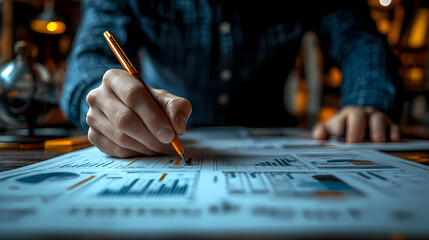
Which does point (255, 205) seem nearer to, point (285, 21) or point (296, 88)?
point (285, 21)

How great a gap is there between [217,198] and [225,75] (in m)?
0.72

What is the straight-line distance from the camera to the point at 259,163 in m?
0.34

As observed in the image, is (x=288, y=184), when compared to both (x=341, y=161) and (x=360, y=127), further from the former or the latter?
(x=360, y=127)

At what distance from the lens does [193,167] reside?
322mm

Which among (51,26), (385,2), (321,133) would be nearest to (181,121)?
(321,133)

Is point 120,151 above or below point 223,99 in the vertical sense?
below

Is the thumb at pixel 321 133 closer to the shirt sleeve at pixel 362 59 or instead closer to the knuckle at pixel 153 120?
the shirt sleeve at pixel 362 59

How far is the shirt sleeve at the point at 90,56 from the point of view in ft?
1.79

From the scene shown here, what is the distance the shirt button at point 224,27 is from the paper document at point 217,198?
591 millimetres

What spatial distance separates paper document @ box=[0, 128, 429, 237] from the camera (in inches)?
6.0

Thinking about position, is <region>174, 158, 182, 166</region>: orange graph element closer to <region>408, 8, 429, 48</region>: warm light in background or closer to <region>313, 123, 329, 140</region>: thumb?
<region>313, 123, 329, 140</region>: thumb

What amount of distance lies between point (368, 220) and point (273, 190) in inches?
3.1

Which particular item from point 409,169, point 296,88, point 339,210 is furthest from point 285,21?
point 296,88

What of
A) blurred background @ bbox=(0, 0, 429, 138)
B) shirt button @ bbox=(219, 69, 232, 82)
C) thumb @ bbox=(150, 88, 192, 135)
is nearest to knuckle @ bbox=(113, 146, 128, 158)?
thumb @ bbox=(150, 88, 192, 135)
